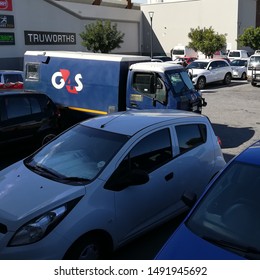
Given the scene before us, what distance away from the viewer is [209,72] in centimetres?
2297

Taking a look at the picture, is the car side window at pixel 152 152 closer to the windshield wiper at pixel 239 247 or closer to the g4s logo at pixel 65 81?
the windshield wiper at pixel 239 247

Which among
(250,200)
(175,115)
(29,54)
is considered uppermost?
(29,54)

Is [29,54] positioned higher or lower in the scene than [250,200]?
higher

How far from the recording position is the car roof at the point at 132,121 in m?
4.71

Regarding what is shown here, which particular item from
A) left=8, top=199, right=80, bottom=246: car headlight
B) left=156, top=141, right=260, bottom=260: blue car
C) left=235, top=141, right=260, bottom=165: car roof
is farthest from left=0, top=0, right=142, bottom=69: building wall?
left=156, top=141, right=260, bottom=260: blue car

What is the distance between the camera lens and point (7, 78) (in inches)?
647

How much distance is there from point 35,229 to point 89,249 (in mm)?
594

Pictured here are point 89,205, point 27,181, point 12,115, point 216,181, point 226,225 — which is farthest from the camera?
point 12,115

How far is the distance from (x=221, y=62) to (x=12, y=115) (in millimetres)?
18502

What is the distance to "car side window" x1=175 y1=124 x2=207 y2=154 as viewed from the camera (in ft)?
16.8

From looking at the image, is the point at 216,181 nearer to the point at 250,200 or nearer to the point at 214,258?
the point at 250,200

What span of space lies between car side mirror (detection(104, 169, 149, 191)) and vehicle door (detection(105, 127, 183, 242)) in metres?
0.01

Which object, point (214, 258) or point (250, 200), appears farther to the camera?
point (250, 200)

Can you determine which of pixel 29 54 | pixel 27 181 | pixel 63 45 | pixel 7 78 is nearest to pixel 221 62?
pixel 7 78
